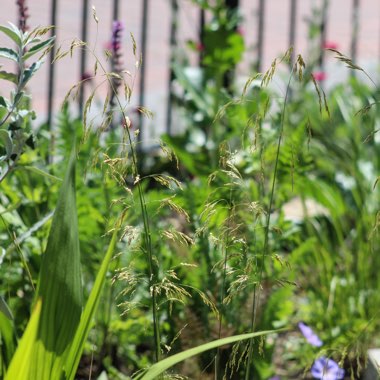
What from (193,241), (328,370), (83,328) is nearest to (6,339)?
(83,328)

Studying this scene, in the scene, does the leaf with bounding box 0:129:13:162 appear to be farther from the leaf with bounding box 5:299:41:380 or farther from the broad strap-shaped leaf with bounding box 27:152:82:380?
the leaf with bounding box 5:299:41:380

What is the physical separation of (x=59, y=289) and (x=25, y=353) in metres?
0.14

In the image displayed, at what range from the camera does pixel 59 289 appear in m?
1.73

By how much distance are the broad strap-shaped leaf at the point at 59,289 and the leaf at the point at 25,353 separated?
48 millimetres

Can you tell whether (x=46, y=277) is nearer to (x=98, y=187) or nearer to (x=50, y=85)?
(x=98, y=187)

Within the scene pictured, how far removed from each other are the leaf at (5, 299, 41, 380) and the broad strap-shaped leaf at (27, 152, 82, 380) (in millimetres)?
48

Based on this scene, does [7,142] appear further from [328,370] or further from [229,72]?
[229,72]

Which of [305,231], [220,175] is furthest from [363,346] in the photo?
[305,231]

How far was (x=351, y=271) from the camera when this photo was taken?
11.5ft

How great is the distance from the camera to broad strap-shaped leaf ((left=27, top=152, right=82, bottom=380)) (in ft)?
5.61

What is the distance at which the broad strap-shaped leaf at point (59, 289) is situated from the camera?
1710 mm

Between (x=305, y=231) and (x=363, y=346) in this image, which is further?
(x=305, y=231)

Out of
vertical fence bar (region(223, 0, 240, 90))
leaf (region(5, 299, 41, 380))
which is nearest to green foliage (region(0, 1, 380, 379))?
leaf (region(5, 299, 41, 380))

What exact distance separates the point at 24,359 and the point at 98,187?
51.5 inches
